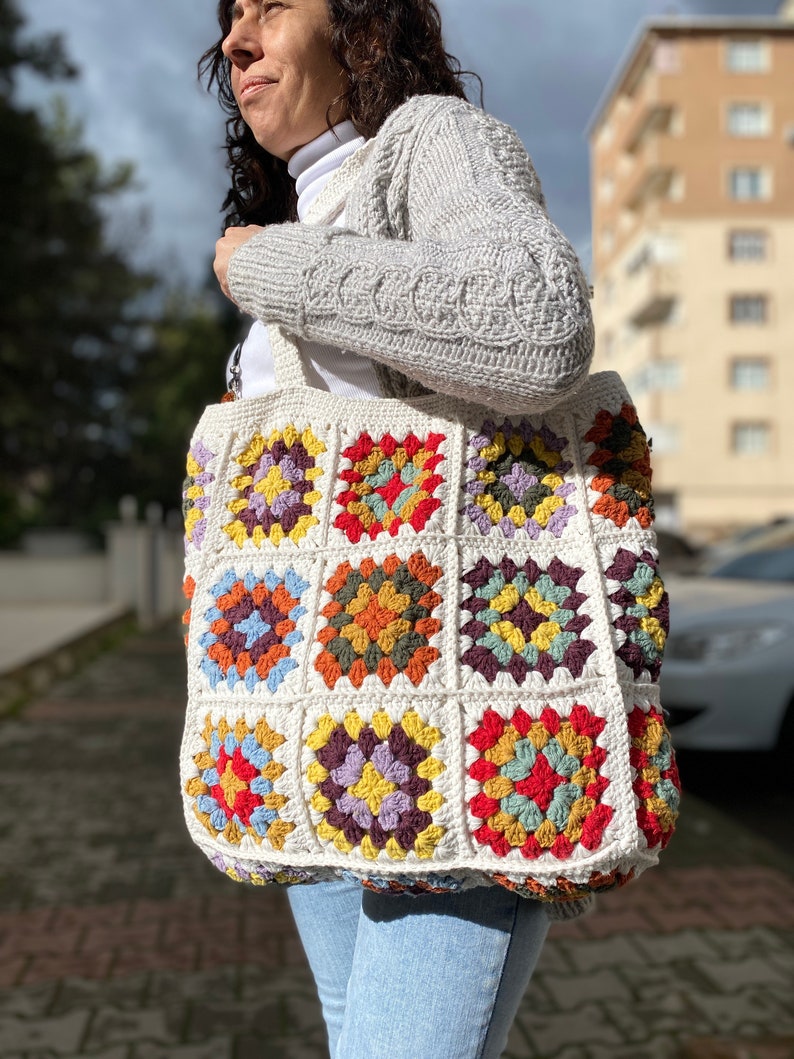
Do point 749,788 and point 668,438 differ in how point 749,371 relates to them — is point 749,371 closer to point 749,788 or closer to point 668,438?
point 668,438

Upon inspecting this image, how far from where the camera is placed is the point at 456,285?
3.82 ft

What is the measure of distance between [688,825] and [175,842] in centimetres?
243

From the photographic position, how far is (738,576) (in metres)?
7.62

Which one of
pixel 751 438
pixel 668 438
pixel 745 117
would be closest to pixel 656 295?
pixel 668 438

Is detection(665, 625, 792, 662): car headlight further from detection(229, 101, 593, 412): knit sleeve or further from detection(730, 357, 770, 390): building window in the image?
detection(730, 357, 770, 390): building window

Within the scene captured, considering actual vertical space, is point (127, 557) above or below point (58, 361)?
below

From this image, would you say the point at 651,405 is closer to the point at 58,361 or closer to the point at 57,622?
the point at 58,361

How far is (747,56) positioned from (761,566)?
4008cm

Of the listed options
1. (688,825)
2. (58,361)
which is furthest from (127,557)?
(688,825)

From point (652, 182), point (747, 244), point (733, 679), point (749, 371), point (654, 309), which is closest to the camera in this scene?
point (733, 679)

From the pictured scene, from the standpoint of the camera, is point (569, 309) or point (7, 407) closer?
point (569, 309)

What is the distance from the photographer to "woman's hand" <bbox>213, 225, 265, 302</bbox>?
4.48ft

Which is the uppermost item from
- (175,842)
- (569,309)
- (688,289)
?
(688,289)

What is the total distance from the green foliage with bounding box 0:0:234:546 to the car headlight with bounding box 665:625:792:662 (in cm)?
1252
